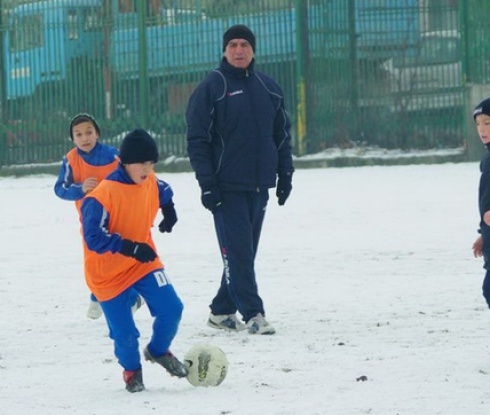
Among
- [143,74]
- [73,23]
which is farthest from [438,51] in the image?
[73,23]

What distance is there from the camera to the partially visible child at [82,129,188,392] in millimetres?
6398

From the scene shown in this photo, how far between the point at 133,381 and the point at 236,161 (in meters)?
2.16

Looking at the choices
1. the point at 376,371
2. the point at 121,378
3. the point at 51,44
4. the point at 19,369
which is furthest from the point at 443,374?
the point at 51,44

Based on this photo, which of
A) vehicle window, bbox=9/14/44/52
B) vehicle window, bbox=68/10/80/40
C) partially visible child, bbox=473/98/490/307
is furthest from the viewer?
vehicle window, bbox=9/14/44/52

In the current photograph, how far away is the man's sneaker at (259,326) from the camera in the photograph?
26.1 ft

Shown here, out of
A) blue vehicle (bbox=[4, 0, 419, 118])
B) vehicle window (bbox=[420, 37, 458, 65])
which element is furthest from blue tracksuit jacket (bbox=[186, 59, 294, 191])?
vehicle window (bbox=[420, 37, 458, 65])

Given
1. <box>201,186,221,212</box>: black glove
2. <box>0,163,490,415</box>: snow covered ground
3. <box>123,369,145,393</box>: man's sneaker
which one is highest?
<box>201,186,221,212</box>: black glove

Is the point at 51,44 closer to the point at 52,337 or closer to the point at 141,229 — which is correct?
the point at 52,337

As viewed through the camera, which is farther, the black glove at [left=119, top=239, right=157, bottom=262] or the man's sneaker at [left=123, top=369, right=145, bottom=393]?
the man's sneaker at [left=123, top=369, right=145, bottom=393]

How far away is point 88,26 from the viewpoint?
65.0 feet

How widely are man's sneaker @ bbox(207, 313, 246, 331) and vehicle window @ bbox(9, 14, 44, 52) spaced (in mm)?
12345

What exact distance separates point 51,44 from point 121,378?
13768 mm

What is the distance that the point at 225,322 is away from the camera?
8242 mm

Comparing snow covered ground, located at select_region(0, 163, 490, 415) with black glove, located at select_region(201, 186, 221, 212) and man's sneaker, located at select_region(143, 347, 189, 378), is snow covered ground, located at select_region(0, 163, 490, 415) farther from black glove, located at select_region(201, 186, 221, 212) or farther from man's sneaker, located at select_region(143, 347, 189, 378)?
black glove, located at select_region(201, 186, 221, 212)
